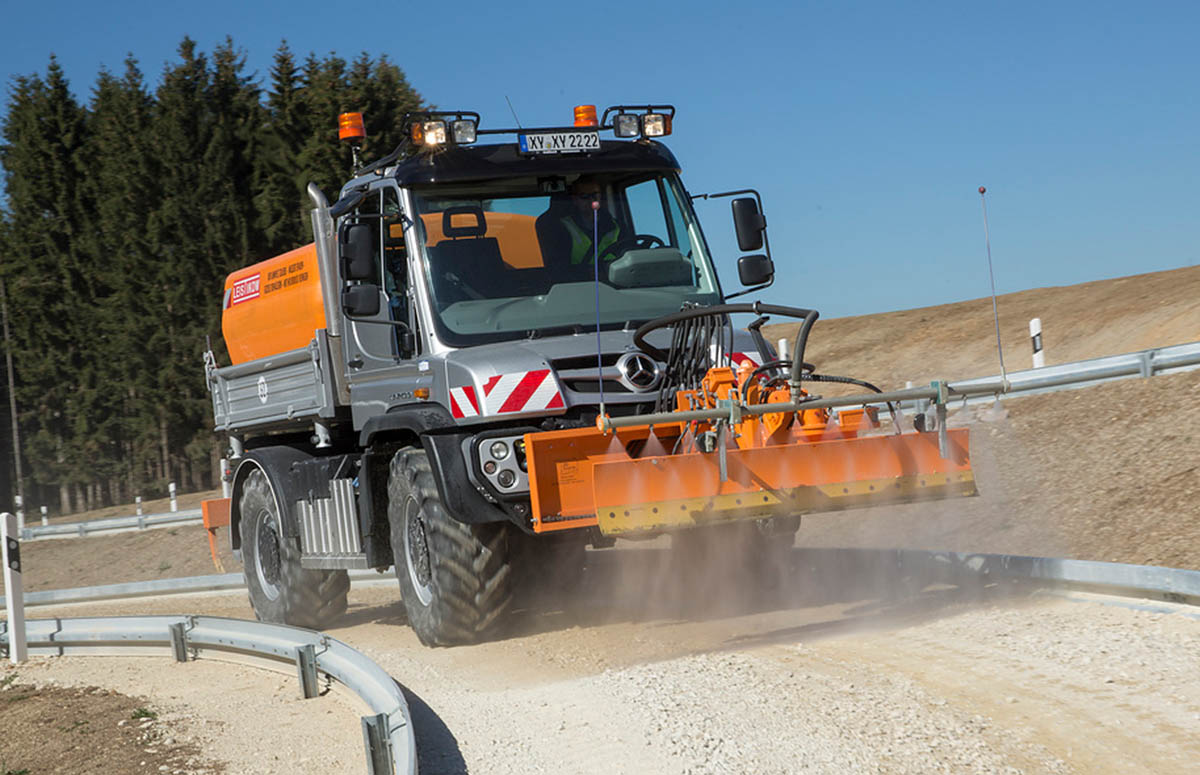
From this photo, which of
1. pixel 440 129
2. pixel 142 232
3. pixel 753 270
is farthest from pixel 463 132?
pixel 142 232

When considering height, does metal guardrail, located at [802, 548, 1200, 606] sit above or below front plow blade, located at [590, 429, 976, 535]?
below

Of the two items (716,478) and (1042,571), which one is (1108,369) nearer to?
(1042,571)

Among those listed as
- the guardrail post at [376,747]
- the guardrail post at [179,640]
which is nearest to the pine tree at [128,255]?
the guardrail post at [179,640]

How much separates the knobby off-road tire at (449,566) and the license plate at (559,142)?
85.8 inches

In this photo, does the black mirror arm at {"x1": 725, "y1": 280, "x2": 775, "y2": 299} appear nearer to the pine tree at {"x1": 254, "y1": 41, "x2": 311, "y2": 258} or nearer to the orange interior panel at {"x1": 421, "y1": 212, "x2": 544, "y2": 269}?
the orange interior panel at {"x1": 421, "y1": 212, "x2": 544, "y2": 269}

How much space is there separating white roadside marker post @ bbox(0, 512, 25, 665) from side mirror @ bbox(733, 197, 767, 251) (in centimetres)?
601

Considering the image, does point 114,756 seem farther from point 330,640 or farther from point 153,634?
point 153,634

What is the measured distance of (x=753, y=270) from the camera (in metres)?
9.07

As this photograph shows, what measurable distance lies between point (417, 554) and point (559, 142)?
2916 millimetres

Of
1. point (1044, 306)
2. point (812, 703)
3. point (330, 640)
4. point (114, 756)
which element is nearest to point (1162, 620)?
point (812, 703)

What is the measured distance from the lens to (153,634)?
980 cm

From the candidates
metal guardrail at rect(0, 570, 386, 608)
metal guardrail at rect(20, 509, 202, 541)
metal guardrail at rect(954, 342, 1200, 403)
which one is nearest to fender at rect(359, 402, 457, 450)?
metal guardrail at rect(0, 570, 386, 608)

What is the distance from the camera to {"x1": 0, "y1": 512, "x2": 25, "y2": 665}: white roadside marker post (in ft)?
34.3

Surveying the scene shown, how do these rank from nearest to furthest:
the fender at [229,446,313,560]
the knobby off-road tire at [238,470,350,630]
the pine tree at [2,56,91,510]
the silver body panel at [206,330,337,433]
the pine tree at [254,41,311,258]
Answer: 1. the silver body panel at [206,330,337,433]
2. the fender at [229,446,313,560]
3. the knobby off-road tire at [238,470,350,630]
4. the pine tree at [254,41,311,258]
5. the pine tree at [2,56,91,510]
